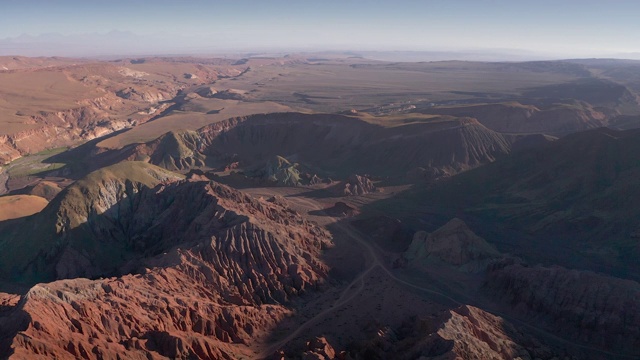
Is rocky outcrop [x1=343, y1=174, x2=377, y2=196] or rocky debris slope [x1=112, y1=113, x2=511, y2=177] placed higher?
rocky debris slope [x1=112, y1=113, x2=511, y2=177]

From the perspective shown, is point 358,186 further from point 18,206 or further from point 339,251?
point 18,206

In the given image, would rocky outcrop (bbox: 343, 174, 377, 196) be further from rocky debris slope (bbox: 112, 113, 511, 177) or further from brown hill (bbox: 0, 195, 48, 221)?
brown hill (bbox: 0, 195, 48, 221)

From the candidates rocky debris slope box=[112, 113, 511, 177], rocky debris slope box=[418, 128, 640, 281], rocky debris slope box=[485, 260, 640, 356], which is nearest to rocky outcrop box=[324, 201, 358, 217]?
rocky debris slope box=[418, 128, 640, 281]

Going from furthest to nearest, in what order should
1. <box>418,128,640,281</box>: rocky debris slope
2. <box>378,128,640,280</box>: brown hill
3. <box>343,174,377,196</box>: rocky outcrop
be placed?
<box>343,174,377,196</box>: rocky outcrop, <box>378,128,640,280</box>: brown hill, <box>418,128,640,281</box>: rocky debris slope

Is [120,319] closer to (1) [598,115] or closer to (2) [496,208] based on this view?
(2) [496,208]

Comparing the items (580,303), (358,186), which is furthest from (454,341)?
(358,186)

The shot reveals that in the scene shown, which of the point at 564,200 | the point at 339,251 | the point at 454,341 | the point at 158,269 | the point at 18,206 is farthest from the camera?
the point at 564,200
